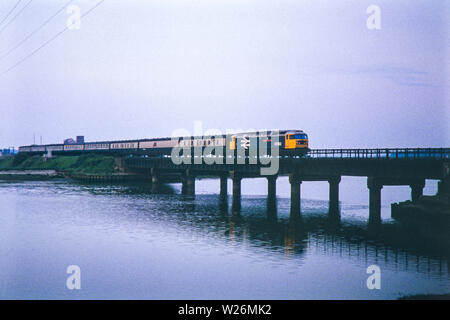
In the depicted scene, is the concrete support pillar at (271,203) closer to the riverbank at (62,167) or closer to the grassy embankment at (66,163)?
the riverbank at (62,167)

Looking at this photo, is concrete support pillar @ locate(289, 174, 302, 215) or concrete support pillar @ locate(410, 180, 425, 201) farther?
concrete support pillar @ locate(289, 174, 302, 215)

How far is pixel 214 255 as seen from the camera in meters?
33.1

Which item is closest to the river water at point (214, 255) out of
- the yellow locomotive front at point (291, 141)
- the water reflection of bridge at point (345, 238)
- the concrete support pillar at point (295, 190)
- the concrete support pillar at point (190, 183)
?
the water reflection of bridge at point (345, 238)

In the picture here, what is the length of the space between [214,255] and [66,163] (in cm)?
12318

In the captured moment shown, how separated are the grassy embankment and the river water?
70.7m

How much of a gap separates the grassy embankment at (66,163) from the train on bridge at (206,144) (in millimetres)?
2493

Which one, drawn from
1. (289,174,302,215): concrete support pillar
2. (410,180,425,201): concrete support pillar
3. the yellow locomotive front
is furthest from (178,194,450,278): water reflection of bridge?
the yellow locomotive front

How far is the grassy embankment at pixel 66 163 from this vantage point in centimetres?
12675

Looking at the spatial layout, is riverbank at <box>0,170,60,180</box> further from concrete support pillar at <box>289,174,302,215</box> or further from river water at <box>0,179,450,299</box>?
concrete support pillar at <box>289,174,302,215</box>

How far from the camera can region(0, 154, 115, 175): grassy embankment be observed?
126750 millimetres

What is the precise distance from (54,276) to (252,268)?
11223 millimetres
